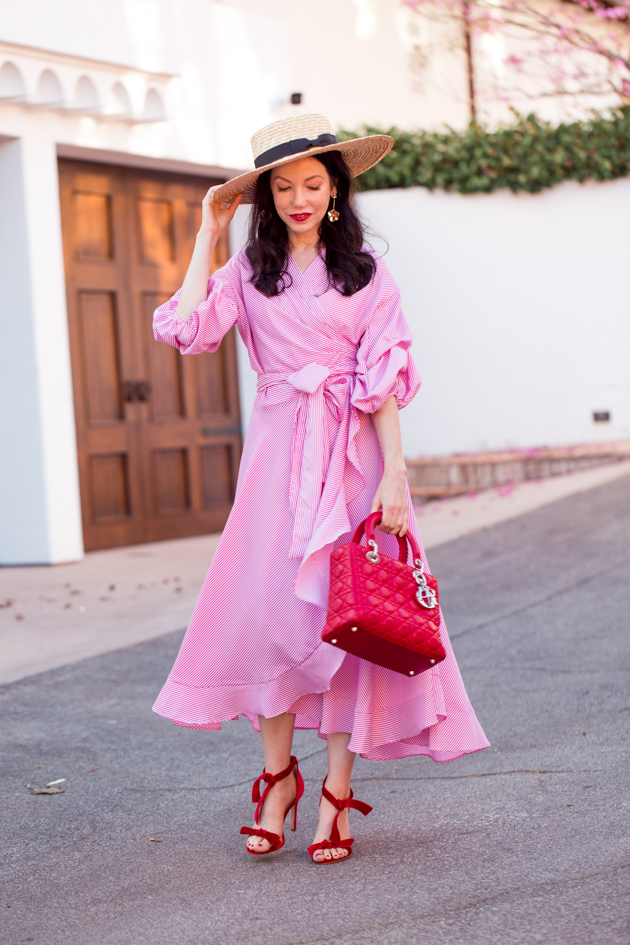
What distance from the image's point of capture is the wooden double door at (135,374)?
8156 mm

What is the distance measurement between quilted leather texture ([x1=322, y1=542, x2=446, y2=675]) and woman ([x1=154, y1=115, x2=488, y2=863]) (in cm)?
13

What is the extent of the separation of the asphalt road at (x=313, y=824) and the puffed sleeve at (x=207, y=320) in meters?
1.24

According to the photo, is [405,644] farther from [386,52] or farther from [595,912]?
[386,52]

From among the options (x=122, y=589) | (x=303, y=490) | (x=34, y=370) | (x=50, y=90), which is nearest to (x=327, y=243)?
(x=303, y=490)

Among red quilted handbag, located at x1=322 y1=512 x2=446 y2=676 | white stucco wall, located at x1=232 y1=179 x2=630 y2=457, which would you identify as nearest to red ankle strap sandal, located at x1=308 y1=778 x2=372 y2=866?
red quilted handbag, located at x1=322 y1=512 x2=446 y2=676

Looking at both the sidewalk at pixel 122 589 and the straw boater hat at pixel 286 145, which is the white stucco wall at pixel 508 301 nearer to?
the sidewalk at pixel 122 589

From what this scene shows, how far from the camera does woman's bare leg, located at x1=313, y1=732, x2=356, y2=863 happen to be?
2.63 metres

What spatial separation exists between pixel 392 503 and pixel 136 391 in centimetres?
609

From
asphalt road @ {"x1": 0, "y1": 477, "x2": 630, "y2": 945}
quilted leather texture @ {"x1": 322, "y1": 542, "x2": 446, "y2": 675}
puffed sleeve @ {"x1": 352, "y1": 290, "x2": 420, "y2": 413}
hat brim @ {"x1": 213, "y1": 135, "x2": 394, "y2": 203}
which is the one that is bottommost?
asphalt road @ {"x1": 0, "y1": 477, "x2": 630, "y2": 945}

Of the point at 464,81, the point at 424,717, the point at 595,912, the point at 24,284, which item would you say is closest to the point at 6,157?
the point at 24,284

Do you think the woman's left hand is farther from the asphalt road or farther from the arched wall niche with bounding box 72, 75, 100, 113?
the arched wall niche with bounding box 72, 75, 100, 113

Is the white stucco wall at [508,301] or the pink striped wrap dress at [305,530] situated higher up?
the white stucco wall at [508,301]

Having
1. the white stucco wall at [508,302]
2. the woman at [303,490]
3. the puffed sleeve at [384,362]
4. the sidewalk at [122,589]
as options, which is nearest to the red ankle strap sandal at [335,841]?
the woman at [303,490]

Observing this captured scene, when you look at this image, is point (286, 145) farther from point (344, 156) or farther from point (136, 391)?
point (136, 391)
